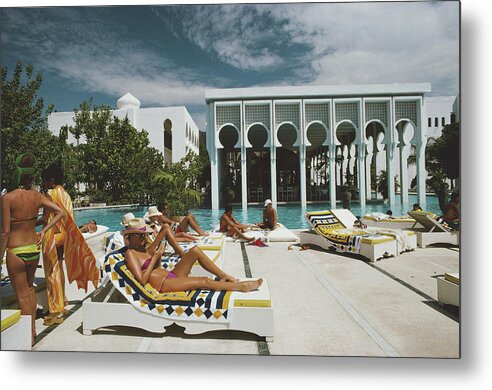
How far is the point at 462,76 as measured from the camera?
3145 mm

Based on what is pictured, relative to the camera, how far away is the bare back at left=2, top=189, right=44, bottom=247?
112 inches

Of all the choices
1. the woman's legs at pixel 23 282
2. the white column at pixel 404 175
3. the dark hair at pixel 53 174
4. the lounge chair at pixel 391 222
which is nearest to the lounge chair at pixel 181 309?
the woman's legs at pixel 23 282

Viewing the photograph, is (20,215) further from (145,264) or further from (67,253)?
(145,264)

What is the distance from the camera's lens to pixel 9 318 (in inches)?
112

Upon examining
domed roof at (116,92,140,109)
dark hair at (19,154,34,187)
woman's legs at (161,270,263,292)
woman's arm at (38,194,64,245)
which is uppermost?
domed roof at (116,92,140,109)

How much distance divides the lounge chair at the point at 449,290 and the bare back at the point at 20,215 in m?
4.13

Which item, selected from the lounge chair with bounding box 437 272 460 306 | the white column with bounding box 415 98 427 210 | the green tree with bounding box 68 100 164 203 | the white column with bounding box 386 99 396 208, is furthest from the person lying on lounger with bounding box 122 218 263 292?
the white column with bounding box 386 99 396 208

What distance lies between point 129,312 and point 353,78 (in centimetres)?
469

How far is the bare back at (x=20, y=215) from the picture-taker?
2.84 metres

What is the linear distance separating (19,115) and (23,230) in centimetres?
197

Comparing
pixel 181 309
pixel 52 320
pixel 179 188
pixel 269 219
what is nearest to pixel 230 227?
pixel 269 219

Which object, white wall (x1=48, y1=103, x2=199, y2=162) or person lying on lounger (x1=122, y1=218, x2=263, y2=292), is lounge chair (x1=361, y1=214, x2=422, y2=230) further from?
white wall (x1=48, y1=103, x2=199, y2=162)

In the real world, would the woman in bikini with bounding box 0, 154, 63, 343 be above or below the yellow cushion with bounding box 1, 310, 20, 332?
above

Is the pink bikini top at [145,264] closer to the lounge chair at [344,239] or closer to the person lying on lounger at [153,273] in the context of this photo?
the person lying on lounger at [153,273]
